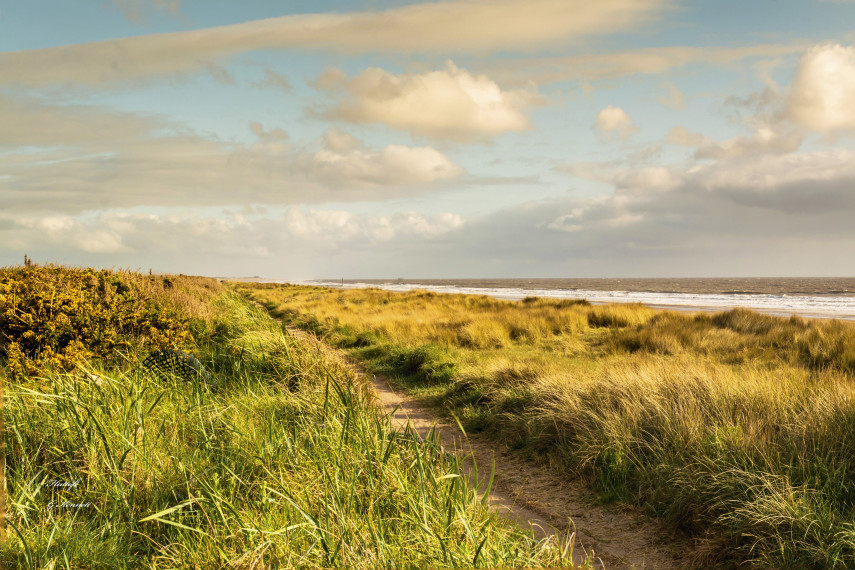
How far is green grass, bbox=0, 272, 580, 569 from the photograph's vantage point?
3.02 m

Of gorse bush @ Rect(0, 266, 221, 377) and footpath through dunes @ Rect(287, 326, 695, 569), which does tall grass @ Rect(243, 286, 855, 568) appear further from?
gorse bush @ Rect(0, 266, 221, 377)

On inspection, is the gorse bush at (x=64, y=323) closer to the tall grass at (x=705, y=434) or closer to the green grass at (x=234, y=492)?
the green grass at (x=234, y=492)

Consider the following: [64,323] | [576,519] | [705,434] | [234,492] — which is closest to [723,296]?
[705,434]

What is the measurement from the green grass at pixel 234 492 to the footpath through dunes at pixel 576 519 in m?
0.39

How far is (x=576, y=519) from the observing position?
491 cm

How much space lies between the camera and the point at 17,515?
11.9 feet

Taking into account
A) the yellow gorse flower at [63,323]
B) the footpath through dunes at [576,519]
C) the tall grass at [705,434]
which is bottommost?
the footpath through dunes at [576,519]

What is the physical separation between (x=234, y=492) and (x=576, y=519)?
3090 millimetres

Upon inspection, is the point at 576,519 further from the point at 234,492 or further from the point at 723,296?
the point at 723,296

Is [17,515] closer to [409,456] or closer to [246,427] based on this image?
[246,427]

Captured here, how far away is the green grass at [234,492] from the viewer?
119 inches

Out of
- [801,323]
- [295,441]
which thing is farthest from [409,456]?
[801,323]

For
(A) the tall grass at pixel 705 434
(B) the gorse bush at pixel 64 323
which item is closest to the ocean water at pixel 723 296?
(A) the tall grass at pixel 705 434

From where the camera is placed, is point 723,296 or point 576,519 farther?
point 723,296
